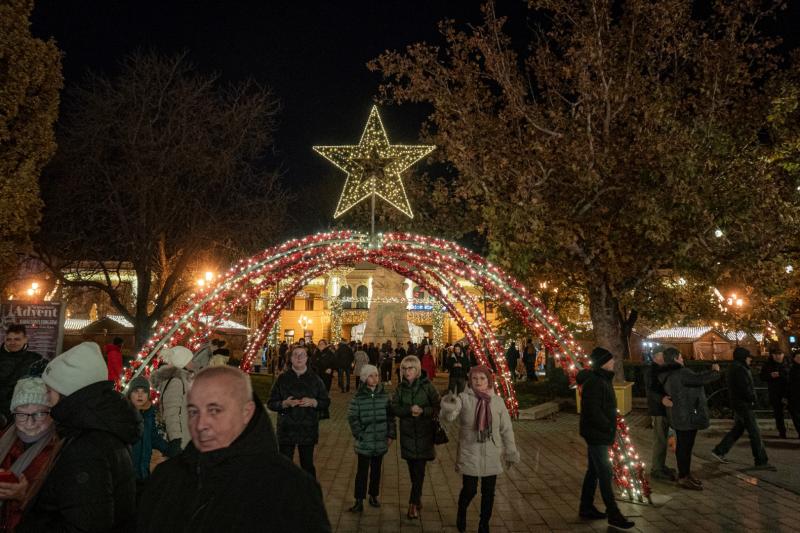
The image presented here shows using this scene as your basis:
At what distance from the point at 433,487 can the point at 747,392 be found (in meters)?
5.37

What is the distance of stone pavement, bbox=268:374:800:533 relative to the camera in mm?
6480

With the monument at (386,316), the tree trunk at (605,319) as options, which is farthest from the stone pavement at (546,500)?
the monument at (386,316)

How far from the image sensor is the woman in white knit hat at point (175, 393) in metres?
6.29

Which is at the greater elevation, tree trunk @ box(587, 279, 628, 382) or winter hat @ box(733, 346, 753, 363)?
tree trunk @ box(587, 279, 628, 382)

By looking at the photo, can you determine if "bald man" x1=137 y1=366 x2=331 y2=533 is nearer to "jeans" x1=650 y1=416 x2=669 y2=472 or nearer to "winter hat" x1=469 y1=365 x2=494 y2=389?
"winter hat" x1=469 y1=365 x2=494 y2=389

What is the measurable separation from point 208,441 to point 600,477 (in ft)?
17.8

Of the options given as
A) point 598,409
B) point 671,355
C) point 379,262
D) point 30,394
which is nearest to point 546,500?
point 598,409

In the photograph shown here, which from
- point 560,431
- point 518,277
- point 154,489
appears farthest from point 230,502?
point 518,277

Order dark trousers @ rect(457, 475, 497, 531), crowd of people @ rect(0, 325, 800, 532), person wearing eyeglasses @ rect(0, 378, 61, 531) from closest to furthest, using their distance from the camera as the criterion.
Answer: crowd of people @ rect(0, 325, 800, 532), person wearing eyeglasses @ rect(0, 378, 61, 531), dark trousers @ rect(457, 475, 497, 531)

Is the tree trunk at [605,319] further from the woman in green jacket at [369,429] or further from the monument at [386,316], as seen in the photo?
the monument at [386,316]

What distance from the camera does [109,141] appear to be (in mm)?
19828

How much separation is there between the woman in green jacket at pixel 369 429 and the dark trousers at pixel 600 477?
2265mm

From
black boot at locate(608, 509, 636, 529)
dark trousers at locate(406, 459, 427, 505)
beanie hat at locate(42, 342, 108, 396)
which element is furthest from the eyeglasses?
black boot at locate(608, 509, 636, 529)

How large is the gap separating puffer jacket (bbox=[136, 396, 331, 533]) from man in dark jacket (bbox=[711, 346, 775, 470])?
9.35 meters
